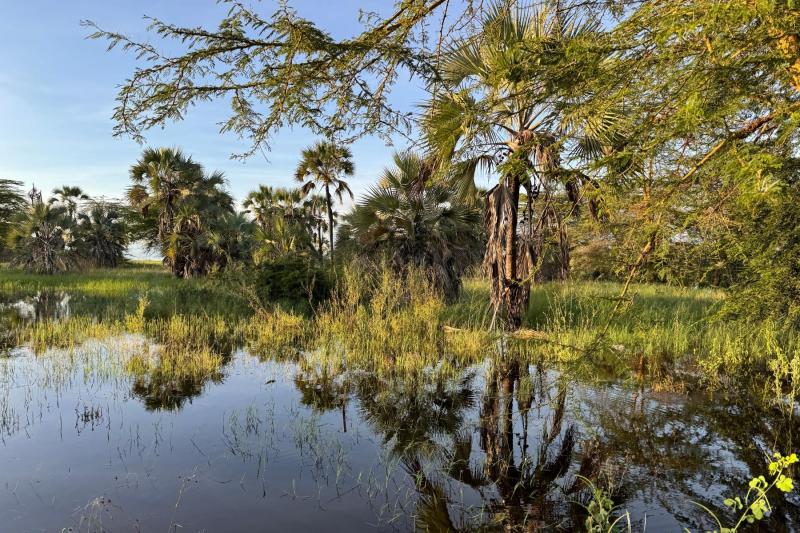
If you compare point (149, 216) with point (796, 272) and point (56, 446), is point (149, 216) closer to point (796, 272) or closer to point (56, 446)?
point (56, 446)

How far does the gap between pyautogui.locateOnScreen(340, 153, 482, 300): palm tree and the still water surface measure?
797 centimetres

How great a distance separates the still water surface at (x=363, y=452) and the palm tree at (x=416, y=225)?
7973 mm

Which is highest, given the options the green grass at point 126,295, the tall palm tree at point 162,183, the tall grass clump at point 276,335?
the tall palm tree at point 162,183

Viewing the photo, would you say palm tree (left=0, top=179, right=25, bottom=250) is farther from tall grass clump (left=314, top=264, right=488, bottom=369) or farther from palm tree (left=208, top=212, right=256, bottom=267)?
tall grass clump (left=314, top=264, right=488, bottom=369)

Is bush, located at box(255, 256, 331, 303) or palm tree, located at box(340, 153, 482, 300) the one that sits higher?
palm tree, located at box(340, 153, 482, 300)

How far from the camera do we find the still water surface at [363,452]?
12.1 feet

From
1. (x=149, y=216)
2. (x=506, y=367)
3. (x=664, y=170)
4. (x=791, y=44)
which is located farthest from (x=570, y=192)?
(x=149, y=216)

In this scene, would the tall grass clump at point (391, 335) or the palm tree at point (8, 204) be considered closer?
the tall grass clump at point (391, 335)

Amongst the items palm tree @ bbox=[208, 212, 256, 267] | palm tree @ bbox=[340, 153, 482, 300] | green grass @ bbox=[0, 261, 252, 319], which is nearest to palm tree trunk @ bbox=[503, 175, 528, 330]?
palm tree @ bbox=[340, 153, 482, 300]

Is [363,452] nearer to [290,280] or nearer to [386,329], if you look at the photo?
[386,329]

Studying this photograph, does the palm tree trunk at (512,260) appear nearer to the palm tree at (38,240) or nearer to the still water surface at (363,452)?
the still water surface at (363,452)

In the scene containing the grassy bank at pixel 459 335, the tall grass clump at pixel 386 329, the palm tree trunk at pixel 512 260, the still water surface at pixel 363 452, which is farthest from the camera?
the palm tree trunk at pixel 512 260

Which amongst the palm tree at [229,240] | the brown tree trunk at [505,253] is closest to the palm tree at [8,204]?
the palm tree at [229,240]

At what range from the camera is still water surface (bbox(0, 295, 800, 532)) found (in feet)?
12.1
